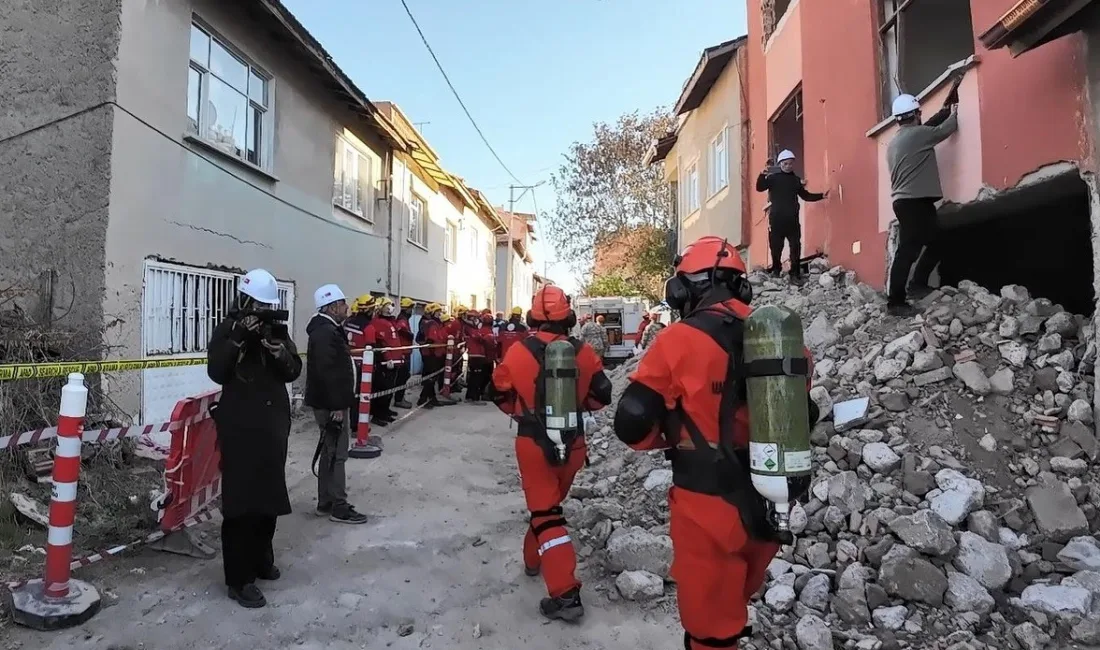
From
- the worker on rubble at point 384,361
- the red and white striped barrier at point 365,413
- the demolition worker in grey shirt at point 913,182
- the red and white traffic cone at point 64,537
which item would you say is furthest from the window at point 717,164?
the red and white traffic cone at point 64,537

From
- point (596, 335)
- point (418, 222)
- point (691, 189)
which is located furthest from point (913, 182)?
point (596, 335)

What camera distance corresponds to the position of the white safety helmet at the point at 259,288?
3.75 metres

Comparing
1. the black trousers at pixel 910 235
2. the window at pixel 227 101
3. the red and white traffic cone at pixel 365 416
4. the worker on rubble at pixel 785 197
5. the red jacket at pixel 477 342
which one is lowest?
the red and white traffic cone at pixel 365 416

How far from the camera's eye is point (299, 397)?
1017 cm

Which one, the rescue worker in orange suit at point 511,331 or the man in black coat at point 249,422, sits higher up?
the rescue worker in orange suit at point 511,331

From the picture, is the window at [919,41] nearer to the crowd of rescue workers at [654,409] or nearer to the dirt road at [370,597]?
the crowd of rescue workers at [654,409]

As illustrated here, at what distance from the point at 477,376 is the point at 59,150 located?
7878mm

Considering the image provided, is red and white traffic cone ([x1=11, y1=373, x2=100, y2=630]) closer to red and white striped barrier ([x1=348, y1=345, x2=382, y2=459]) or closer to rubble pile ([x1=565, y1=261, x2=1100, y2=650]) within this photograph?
rubble pile ([x1=565, y1=261, x2=1100, y2=650])

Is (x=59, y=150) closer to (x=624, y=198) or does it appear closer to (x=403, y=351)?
(x=403, y=351)

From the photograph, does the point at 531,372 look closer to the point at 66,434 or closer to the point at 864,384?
the point at 66,434

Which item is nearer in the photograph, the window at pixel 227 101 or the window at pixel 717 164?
the window at pixel 227 101

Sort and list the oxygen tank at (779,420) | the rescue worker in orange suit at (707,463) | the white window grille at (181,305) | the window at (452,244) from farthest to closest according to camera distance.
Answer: the window at (452,244) → the white window grille at (181,305) → the rescue worker in orange suit at (707,463) → the oxygen tank at (779,420)

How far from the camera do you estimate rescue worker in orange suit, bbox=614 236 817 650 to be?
244cm

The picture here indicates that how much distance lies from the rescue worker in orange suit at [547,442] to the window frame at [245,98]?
538 cm
